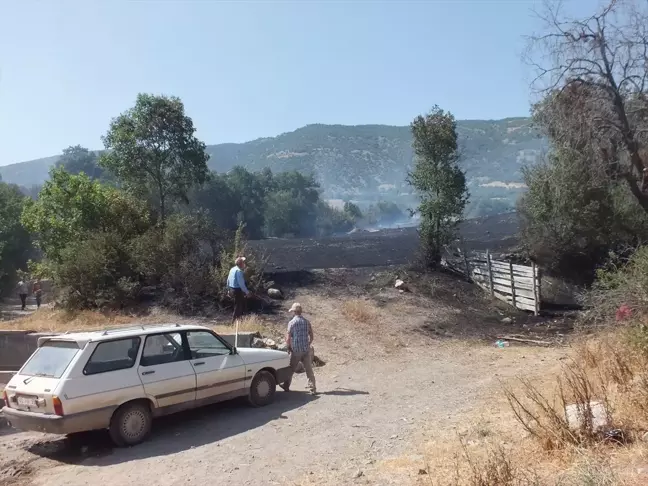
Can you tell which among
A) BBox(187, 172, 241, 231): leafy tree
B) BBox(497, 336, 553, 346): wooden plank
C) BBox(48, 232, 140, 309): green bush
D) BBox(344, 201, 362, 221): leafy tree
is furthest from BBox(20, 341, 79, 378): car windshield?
BBox(344, 201, 362, 221): leafy tree

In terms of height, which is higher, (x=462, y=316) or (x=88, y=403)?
(x=88, y=403)

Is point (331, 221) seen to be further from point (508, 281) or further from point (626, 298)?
point (626, 298)

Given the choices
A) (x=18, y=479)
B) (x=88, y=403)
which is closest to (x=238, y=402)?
(x=88, y=403)

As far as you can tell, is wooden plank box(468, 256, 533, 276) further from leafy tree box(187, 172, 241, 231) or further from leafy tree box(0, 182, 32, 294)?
leafy tree box(187, 172, 241, 231)

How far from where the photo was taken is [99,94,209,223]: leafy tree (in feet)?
80.7

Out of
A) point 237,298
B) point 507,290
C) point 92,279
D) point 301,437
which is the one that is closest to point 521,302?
point 507,290

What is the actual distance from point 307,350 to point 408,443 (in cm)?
425

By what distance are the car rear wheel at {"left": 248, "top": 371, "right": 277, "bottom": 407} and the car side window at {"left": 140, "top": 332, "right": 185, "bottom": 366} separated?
5.16 ft

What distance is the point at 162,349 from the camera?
373 inches

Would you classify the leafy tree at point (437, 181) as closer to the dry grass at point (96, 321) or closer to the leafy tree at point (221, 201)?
the dry grass at point (96, 321)

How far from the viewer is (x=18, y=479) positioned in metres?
7.73

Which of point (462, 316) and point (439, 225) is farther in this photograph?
point (439, 225)

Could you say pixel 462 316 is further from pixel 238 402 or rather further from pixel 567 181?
pixel 238 402

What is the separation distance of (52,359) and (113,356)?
81 cm
